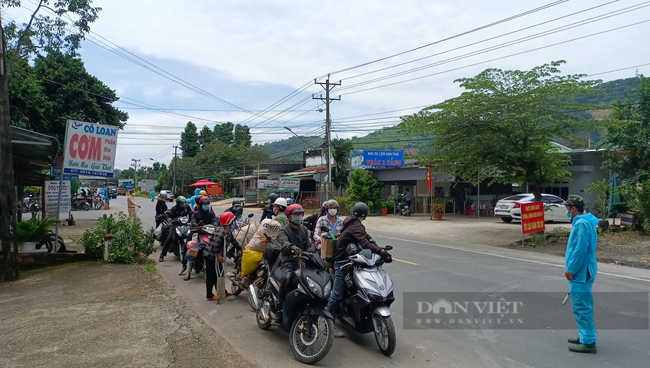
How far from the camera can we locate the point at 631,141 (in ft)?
66.0

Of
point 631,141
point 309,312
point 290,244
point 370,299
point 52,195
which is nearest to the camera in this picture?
point 309,312

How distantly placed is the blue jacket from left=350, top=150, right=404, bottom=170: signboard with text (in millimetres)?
28099

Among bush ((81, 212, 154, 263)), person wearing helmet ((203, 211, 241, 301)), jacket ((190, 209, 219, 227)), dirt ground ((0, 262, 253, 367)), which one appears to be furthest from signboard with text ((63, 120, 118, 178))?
person wearing helmet ((203, 211, 241, 301))

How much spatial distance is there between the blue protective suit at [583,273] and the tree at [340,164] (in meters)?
33.2

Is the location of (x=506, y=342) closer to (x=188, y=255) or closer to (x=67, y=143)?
(x=188, y=255)

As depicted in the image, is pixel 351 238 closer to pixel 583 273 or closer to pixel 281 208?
pixel 281 208

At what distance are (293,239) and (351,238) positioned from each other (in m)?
0.74

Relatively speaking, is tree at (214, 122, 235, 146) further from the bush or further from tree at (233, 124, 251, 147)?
the bush

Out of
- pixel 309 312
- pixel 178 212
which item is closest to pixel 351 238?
pixel 309 312

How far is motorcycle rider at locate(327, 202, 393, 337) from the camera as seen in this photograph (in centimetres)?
535

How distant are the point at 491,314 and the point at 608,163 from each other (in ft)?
62.0

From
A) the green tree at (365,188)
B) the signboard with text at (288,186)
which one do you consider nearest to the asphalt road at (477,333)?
the green tree at (365,188)

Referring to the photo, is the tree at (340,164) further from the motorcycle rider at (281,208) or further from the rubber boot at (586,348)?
the rubber boot at (586,348)

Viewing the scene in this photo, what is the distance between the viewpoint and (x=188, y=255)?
9.20 metres
